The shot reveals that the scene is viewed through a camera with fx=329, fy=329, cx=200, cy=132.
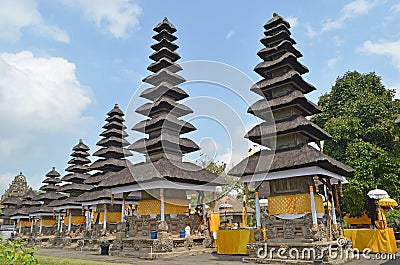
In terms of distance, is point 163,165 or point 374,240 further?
point 163,165

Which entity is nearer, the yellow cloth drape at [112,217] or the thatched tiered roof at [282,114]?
the thatched tiered roof at [282,114]

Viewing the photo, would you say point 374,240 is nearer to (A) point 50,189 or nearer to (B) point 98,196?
(B) point 98,196

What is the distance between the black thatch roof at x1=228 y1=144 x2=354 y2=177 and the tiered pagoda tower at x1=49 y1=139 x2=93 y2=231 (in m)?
18.1

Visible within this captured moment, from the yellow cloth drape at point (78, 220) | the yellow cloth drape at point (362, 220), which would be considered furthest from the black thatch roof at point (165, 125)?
the yellow cloth drape at point (362, 220)

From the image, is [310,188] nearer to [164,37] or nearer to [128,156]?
[164,37]

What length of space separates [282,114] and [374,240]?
7.99 m

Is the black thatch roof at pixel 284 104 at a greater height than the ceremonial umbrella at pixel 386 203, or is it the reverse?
the black thatch roof at pixel 284 104

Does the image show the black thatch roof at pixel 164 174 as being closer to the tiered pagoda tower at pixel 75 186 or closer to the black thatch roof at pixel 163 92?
the black thatch roof at pixel 163 92

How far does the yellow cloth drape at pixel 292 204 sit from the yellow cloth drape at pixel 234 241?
2.09 m

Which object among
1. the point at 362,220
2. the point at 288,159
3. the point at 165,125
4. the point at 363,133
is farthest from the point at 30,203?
the point at 363,133

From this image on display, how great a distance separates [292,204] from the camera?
50.4 ft

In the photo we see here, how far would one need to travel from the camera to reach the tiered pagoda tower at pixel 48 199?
35.8m

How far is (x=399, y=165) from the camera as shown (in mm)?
22156

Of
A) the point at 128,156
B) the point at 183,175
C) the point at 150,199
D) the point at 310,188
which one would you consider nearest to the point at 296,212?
the point at 310,188
